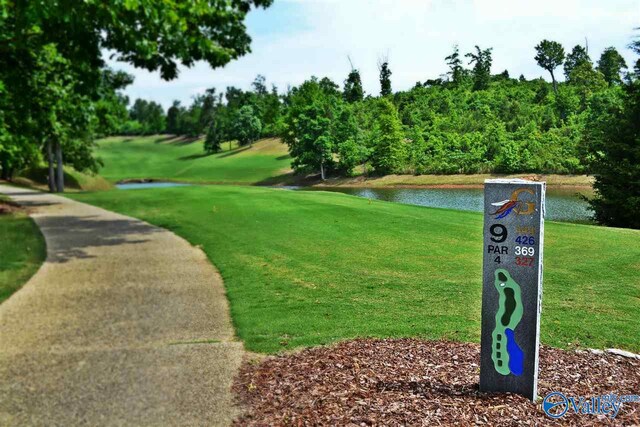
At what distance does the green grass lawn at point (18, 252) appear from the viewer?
420 inches

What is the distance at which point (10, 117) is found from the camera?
19.7m

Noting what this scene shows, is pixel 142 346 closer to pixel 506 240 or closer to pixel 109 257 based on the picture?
pixel 506 240

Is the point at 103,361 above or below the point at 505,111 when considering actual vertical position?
below

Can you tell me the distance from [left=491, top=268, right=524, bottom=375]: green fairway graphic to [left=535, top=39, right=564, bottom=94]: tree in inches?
3164

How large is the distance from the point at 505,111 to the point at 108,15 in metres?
38.4

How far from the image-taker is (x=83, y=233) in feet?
55.9

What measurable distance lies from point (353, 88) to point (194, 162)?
33239 mm

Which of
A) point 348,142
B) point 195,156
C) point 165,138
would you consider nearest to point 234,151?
point 195,156

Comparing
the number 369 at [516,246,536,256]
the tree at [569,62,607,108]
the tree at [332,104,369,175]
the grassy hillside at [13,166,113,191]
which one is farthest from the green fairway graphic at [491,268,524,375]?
the tree at [569,62,607,108]

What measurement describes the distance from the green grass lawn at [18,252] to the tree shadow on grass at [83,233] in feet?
1.04

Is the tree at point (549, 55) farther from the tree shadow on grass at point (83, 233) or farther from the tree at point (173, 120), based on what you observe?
the tree at point (173, 120)

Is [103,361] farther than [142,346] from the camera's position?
No

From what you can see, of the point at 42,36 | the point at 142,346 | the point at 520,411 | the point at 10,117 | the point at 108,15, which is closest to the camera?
the point at 520,411

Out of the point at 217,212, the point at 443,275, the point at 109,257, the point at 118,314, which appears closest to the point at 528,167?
the point at 217,212
